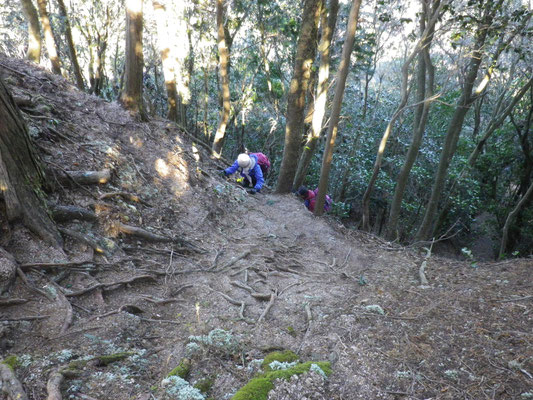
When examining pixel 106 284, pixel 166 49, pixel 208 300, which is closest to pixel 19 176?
pixel 106 284

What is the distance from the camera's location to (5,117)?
371cm

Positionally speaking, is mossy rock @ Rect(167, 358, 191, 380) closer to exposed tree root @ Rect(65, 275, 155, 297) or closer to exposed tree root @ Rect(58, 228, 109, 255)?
exposed tree root @ Rect(65, 275, 155, 297)

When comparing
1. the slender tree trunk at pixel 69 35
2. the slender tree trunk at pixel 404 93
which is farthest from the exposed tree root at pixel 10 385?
the slender tree trunk at pixel 69 35

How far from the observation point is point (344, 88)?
7.99 meters

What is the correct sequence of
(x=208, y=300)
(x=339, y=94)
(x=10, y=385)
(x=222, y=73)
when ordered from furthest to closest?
(x=222, y=73) < (x=339, y=94) < (x=208, y=300) < (x=10, y=385)

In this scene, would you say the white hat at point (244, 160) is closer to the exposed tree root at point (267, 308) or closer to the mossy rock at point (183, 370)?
the exposed tree root at point (267, 308)

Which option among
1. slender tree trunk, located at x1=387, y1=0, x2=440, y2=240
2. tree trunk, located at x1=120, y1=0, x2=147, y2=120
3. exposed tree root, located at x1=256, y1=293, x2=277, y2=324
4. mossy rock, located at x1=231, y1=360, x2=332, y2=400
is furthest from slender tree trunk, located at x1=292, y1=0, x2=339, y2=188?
mossy rock, located at x1=231, y1=360, x2=332, y2=400

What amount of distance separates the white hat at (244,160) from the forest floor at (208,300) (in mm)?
1877

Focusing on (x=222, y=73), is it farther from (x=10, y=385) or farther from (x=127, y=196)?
(x=10, y=385)

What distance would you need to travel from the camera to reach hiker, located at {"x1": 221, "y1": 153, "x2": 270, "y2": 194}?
9531mm

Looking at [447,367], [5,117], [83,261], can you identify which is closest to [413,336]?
[447,367]

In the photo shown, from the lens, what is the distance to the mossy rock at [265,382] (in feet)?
7.64

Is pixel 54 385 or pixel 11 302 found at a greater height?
pixel 11 302

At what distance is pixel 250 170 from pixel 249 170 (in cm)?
3
